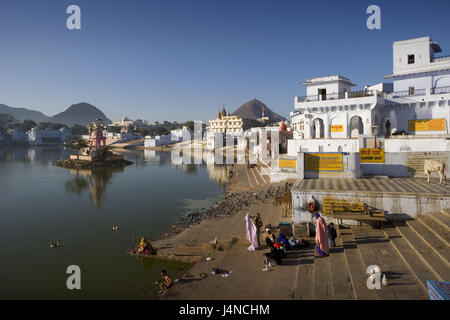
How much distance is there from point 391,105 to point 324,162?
14.3 meters

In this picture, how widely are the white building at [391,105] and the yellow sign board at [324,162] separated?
29.2ft

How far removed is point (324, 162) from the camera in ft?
50.5

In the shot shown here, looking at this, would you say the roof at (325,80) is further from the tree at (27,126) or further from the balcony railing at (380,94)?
the tree at (27,126)

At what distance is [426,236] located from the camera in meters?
8.70

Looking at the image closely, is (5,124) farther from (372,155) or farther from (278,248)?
(278,248)

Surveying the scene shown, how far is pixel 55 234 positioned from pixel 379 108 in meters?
26.1

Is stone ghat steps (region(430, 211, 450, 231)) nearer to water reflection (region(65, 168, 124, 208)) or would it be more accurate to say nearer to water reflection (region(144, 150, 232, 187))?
water reflection (region(65, 168, 124, 208))

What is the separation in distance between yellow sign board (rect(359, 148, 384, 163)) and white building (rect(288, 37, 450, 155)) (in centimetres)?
687

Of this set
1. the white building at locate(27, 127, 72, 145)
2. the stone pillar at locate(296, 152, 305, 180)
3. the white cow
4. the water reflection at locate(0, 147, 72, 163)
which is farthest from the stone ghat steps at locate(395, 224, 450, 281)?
the white building at locate(27, 127, 72, 145)

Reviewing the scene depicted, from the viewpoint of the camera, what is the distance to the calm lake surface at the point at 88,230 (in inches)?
433

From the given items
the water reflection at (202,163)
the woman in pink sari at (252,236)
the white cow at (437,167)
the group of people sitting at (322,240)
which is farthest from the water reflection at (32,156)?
the white cow at (437,167)

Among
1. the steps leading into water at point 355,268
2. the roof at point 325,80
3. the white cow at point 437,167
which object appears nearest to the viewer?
the steps leading into water at point 355,268
